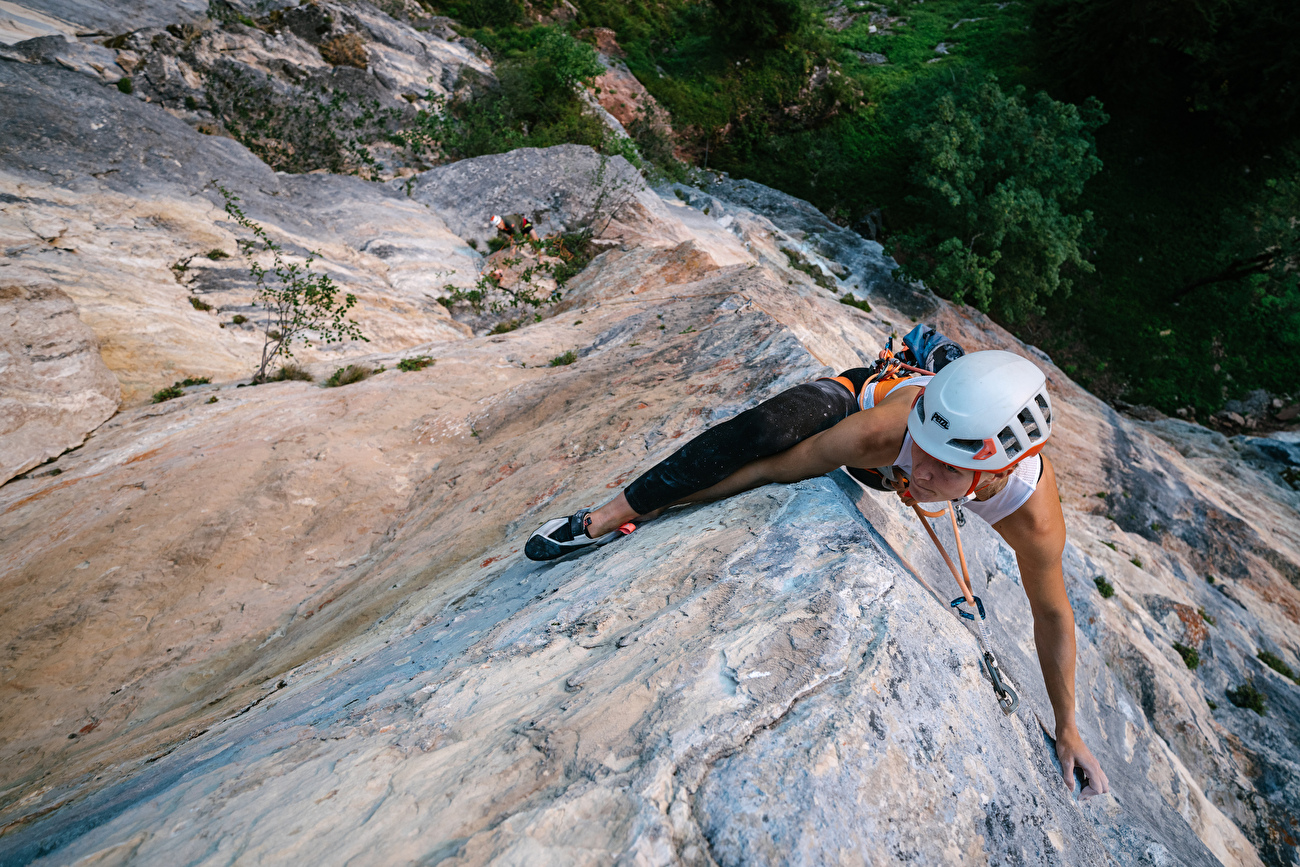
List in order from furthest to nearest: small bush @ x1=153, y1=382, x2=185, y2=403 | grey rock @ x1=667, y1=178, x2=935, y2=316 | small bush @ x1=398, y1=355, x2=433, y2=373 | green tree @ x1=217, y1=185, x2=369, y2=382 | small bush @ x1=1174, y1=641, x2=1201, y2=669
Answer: grey rock @ x1=667, y1=178, x2=935, y2=316, green tree @ x1=217, y1=185, x2=369, y2=382, small bush @ x1=398, y1=355, x2=433, y2=373, small bush @ x1=153, y1=382, x2=185, y2=403, small bush @ x1=1174, y1=641, x2=1201, y2=669

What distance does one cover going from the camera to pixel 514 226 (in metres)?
15.0

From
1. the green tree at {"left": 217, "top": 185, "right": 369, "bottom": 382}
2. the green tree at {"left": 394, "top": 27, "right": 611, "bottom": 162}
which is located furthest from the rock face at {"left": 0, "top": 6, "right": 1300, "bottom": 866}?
the green tree at {"left": 394, "top": 27, "right": 611, "bottom": 162}

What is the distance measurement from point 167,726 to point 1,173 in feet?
38.7

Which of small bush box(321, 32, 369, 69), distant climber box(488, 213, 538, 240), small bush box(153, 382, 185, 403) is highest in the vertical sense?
small bush box(321, 32, 369, 69)

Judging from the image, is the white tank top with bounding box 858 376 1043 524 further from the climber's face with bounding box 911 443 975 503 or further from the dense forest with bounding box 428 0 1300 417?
the dense forest with bounding box 428 0 1300 417

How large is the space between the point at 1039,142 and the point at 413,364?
1837 cm

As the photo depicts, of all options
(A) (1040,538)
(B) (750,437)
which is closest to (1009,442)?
(A) (1040,538)

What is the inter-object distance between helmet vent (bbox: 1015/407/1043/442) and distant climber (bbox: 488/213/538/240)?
14.3 meters

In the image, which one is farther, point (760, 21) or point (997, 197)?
point (760, 21)

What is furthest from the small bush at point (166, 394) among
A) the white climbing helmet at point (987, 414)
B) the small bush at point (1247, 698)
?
the small bush at point (1247, 698)

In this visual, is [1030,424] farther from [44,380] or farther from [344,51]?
[344,51]

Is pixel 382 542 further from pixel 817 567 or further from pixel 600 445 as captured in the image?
pixel 817 567

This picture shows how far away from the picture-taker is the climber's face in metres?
2.30

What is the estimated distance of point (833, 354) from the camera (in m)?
7.05
